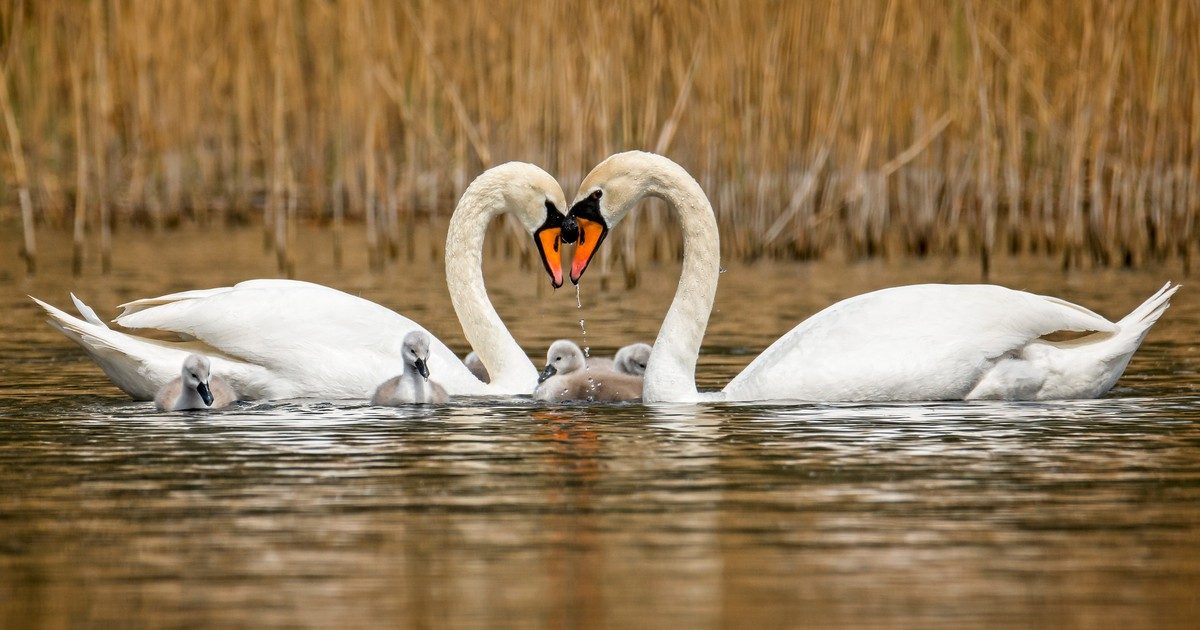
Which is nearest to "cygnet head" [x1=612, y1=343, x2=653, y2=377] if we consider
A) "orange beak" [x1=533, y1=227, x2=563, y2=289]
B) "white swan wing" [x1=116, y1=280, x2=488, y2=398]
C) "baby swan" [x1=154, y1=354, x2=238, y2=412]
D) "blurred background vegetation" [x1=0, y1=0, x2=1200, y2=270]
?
"orange beak" [x1=533, y1=227, x2=563, y2=289]

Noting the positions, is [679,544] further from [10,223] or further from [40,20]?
[10,223]

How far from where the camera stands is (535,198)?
29.1 ft

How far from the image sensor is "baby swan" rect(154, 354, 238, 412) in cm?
761

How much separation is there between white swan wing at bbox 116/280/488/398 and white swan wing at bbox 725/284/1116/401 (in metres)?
1.54

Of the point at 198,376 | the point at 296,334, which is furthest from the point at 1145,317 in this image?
the point at 198,376

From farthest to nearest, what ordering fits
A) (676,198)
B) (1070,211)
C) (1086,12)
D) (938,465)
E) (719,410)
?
(1070,211), (1086,12), (676,198), (719,410), (938,465)

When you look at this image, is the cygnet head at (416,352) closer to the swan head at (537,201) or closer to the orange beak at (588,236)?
the orange beak at (588,236)

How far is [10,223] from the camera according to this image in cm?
1880

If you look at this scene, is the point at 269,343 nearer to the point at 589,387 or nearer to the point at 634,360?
the point at 589,387

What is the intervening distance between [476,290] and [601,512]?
3701mm

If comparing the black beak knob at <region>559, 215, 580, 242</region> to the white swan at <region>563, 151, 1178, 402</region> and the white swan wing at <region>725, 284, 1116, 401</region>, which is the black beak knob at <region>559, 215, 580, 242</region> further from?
the white swan wing at <region>725, 284, 1116, 401</region>

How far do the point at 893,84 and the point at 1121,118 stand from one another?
65.5 inches

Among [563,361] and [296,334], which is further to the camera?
[563,361]

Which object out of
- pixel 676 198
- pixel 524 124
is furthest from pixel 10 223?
pixel 676 198
